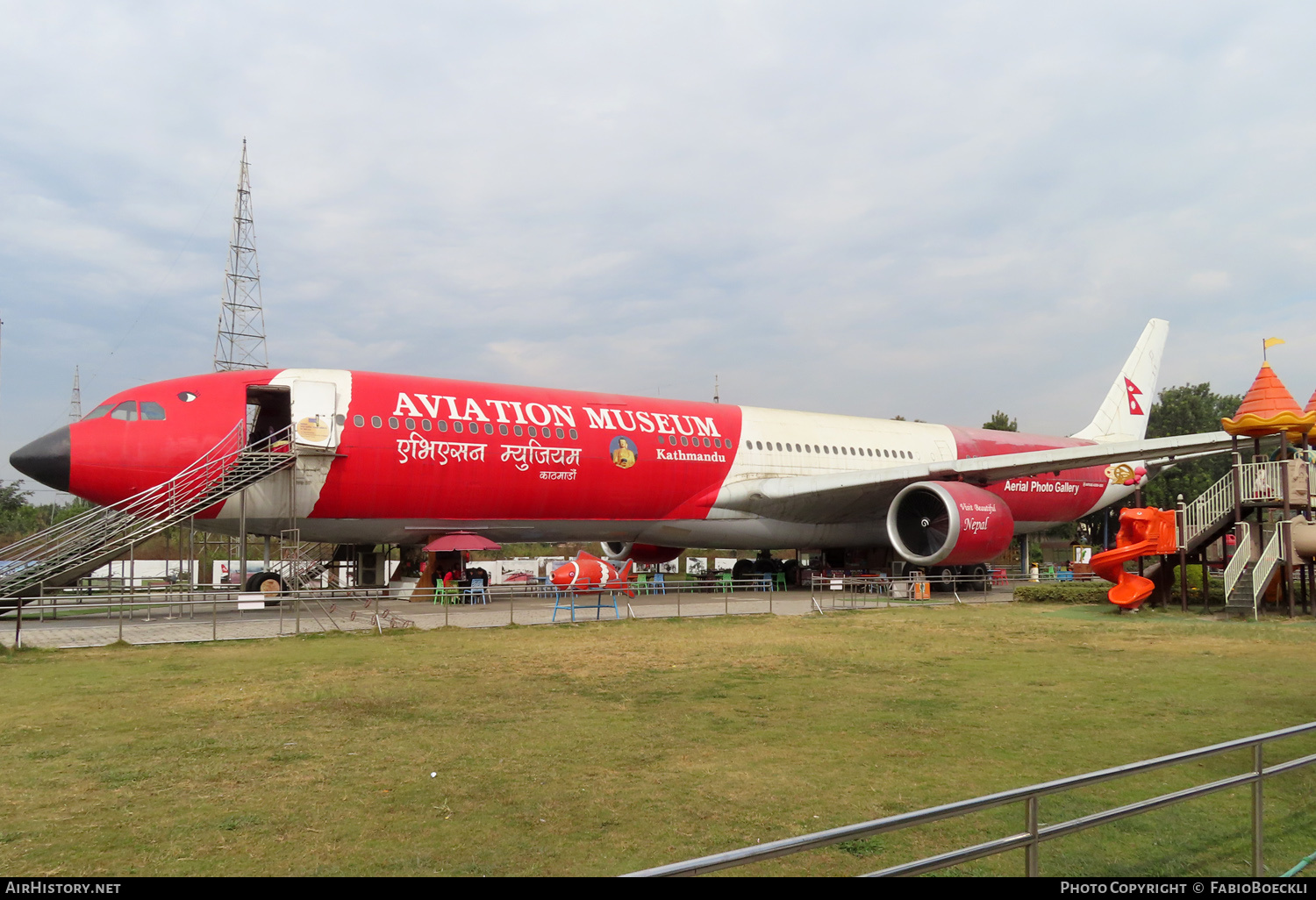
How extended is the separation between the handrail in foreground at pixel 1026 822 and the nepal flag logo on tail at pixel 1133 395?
35220 millimetres

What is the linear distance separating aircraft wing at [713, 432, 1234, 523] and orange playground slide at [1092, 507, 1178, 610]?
3.70 metres

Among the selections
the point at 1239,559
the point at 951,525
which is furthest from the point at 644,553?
the point at 1239,559

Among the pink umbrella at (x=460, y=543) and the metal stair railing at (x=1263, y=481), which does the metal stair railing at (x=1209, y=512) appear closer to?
the metal stair railing at (x=1263, y=481)

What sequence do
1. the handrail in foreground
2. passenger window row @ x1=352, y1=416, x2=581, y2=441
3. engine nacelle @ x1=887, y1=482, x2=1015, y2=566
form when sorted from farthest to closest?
engine nacelle @ x1=887, y1=482, x2=1015, y2=566
passenger window row @ x1=352, y1=416, x2=581, y2=441
the handrail in foreground

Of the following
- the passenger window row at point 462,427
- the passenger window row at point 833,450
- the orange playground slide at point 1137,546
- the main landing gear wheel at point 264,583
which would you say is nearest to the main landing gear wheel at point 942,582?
the passenger window row at point 833,450

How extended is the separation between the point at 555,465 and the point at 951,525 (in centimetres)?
984

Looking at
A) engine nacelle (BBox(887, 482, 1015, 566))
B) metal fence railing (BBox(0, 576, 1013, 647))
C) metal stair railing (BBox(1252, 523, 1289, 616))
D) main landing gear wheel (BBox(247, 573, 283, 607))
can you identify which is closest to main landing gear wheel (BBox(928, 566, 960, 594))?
metal fence railing (BBox(0, 576, 1013, 647))

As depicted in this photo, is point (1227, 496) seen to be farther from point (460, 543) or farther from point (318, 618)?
point (318, 618)

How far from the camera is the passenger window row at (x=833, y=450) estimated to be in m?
25.6

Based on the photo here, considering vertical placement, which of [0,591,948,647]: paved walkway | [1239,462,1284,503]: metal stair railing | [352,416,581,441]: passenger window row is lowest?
[0,591,948,647]: paved walkway

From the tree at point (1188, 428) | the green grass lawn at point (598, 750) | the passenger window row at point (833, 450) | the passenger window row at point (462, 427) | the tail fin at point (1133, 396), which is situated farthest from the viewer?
the tree at point (1188, 428)

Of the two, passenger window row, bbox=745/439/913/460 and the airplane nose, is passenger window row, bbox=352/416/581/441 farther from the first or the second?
passenger window row, bbox=745/439/913/460

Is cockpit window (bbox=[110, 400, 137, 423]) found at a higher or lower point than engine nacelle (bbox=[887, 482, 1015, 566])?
higher

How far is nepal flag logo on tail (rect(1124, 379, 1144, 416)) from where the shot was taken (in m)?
35.4
